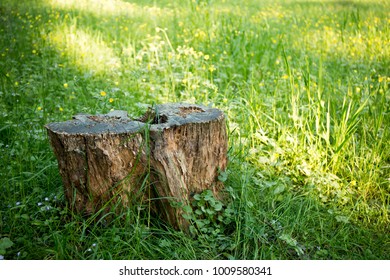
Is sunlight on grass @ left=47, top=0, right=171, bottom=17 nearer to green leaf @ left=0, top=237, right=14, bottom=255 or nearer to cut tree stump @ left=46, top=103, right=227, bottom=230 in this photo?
cut tree stump @ left=46, top=103, right=227, bottom=230

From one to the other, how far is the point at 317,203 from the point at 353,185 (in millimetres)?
391

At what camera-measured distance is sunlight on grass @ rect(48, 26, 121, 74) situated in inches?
200

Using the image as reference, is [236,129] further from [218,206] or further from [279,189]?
[218,206]

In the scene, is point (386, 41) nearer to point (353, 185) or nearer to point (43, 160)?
point (353, 185)

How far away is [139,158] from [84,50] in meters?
3.29

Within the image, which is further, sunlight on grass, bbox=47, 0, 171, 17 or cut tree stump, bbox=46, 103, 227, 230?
sunlight on grass, bbox=47, 0, 171, 17

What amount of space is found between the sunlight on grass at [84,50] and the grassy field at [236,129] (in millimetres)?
22

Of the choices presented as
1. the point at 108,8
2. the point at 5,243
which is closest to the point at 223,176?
the point at 5,243

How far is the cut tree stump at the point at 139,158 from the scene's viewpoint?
244 centimetres

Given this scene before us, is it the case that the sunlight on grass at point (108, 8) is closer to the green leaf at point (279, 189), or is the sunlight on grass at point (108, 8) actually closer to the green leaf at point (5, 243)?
the green leaf at point (279, 189)

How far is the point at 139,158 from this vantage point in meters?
2.51

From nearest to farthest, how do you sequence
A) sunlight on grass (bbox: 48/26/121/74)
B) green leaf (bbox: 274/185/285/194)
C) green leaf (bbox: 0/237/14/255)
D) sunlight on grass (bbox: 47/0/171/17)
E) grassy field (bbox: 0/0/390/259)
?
green leaf (bbox: 0/237/14/255) < grassy field (bbox: 0/0/390/259) < green leaf (bbox: 274/185/285/194) < sunlight on grass (bbox: 48/26/121/74) < sunlight on grass (bbox: 47/0/171/17)

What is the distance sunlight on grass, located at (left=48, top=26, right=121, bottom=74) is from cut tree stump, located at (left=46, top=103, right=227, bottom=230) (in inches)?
98.0

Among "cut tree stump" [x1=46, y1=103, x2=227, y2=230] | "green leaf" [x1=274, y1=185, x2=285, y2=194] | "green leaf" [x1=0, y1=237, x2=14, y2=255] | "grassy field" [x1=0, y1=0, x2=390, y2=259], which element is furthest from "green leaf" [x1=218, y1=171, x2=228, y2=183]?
"green leaf" [x1=0, y1=237, x2=14, y2=255]
